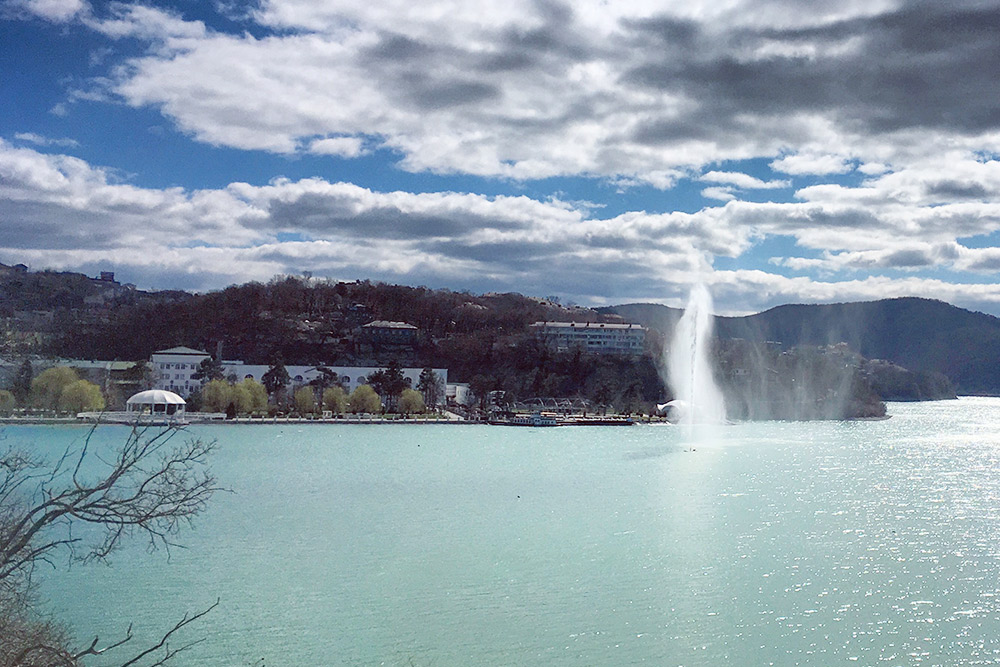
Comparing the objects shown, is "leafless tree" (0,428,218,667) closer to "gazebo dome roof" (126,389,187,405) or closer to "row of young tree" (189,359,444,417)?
"gazebo dome roof" (126,389,187,405)

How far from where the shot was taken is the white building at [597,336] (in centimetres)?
9944

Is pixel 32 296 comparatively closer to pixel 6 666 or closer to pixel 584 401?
pixel 584 401

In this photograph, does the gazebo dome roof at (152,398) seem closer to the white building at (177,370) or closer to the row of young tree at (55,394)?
the row of young tree at (55,394)

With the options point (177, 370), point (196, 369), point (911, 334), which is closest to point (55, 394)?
point (196, 369)

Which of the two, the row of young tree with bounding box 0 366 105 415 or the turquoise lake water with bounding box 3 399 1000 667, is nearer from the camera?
the turquoise lake water with bounding box 3 399 1000 667

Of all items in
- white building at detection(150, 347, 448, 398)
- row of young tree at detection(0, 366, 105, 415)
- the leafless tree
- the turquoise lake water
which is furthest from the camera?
white building at detection(150, 347, 448, 398)

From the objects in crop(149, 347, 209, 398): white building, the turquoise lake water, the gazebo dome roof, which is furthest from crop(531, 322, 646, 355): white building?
the turquoise lake water

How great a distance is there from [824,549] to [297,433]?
37849mm

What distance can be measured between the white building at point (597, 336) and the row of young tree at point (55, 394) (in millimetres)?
52666

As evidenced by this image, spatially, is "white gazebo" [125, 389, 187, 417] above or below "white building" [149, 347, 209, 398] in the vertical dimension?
below

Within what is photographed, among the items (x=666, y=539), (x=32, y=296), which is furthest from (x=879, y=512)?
(x=32, y=296)

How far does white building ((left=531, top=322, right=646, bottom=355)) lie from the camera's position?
99438 mm

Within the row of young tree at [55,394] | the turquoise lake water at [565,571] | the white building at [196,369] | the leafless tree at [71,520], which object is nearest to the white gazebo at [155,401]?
the row of young tree at [55,394]

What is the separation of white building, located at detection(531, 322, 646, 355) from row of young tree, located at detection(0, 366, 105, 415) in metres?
52.7
